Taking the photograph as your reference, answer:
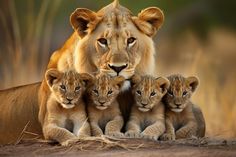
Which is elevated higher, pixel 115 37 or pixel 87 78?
pixel 115 37

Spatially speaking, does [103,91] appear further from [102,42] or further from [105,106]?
[102,42]

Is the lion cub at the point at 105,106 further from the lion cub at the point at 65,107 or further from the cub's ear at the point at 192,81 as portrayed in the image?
the cub's ear at the point at 192,81

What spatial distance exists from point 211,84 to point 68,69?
8.21 feet

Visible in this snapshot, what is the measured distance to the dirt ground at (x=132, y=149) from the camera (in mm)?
8336

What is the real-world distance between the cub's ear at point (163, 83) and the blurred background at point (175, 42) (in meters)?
2.17

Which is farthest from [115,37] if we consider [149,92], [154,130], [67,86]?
[154,130]

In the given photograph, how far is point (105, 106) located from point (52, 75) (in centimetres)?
42

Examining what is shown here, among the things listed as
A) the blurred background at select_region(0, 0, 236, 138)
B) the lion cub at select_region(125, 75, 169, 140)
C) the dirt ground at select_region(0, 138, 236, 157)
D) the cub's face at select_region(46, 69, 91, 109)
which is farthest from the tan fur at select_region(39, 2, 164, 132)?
the blurred background at select_region(0, 0, 236, 138)

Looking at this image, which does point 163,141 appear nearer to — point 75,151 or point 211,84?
point 75,151

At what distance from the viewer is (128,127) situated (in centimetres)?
897

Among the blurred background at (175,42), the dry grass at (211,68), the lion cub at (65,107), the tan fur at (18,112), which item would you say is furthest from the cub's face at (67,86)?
the dry grass at (211,68)

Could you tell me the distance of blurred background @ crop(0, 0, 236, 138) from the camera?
11281mm

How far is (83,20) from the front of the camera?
935 cm

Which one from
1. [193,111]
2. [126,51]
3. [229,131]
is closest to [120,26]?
[126,51]
